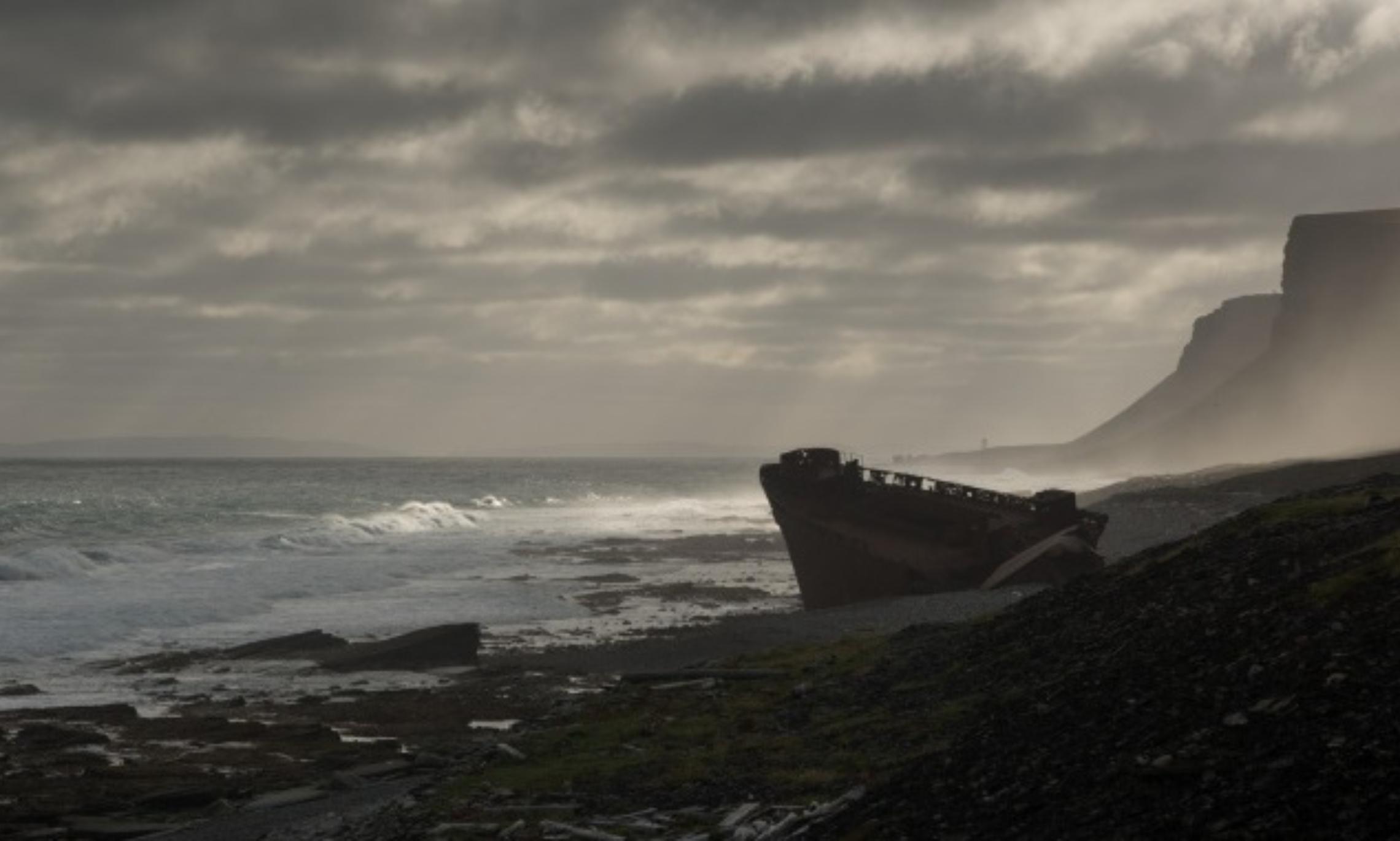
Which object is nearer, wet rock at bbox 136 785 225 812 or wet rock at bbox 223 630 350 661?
wet rock at bbox 136 785 225 812

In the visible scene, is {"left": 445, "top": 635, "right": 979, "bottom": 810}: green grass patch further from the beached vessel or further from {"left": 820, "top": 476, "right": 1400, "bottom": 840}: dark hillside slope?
the beached vessel

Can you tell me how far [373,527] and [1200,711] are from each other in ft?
260

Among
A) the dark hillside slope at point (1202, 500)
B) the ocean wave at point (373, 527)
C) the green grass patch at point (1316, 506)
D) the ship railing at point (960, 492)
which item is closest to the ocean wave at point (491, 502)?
the ocean wave at point (373, 527)

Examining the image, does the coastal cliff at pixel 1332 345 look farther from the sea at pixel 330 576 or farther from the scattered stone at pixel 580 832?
the scattered stone at pixel 580 832

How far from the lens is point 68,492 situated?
13888 cm

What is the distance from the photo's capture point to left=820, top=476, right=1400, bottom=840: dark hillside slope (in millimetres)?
10086

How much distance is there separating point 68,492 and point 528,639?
115283mm

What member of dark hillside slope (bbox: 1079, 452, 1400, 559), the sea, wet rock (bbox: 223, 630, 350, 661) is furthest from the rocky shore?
dark hillside slope (bbox: 1079, 452, 1400, 559)

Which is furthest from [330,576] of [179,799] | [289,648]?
[179,799]

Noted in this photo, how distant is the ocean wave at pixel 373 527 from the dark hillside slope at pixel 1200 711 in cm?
6013

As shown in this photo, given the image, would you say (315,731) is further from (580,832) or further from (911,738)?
(911,738)

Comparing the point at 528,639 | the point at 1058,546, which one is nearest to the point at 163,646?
the point at 528,639

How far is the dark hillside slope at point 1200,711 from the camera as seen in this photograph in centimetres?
1009

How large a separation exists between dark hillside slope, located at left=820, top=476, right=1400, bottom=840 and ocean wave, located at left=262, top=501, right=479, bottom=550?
2367 inches
